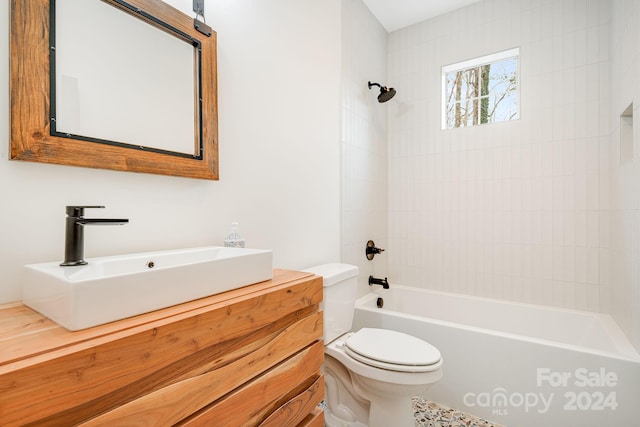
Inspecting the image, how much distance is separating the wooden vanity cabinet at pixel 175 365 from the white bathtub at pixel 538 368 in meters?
1.10

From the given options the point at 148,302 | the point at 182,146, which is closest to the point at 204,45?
the point at 182,146

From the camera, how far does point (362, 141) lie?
2484 millimetres

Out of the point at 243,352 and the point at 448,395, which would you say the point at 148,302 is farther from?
the point at 448,395

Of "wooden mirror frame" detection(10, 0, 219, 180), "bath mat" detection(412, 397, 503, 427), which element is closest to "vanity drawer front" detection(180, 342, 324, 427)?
"wooden mirror frame" detection(10, 0, 219, 180)

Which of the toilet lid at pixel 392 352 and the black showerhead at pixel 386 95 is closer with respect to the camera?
the toilet lid at pixel 392 352

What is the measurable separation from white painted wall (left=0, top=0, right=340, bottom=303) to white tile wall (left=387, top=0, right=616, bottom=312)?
98cm

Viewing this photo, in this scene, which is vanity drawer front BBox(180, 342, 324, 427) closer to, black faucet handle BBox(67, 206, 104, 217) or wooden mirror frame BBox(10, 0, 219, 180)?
black faucet handle BBox(67, 206, 104, 217)

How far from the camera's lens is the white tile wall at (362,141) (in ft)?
7.40

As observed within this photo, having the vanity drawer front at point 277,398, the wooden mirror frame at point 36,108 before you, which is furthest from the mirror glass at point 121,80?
the vanity drawer front at point 277,398

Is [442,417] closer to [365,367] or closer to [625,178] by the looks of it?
[365,367]

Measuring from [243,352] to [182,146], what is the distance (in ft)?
2.64

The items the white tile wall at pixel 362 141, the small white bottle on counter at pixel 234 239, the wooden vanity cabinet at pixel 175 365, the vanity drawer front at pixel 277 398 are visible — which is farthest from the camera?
the white tile wall at pixel 362 141

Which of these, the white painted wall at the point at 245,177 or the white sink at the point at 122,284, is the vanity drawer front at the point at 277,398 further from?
the white painted wall at the point at 245,177

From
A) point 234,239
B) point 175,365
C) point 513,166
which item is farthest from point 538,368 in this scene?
point 175,365
